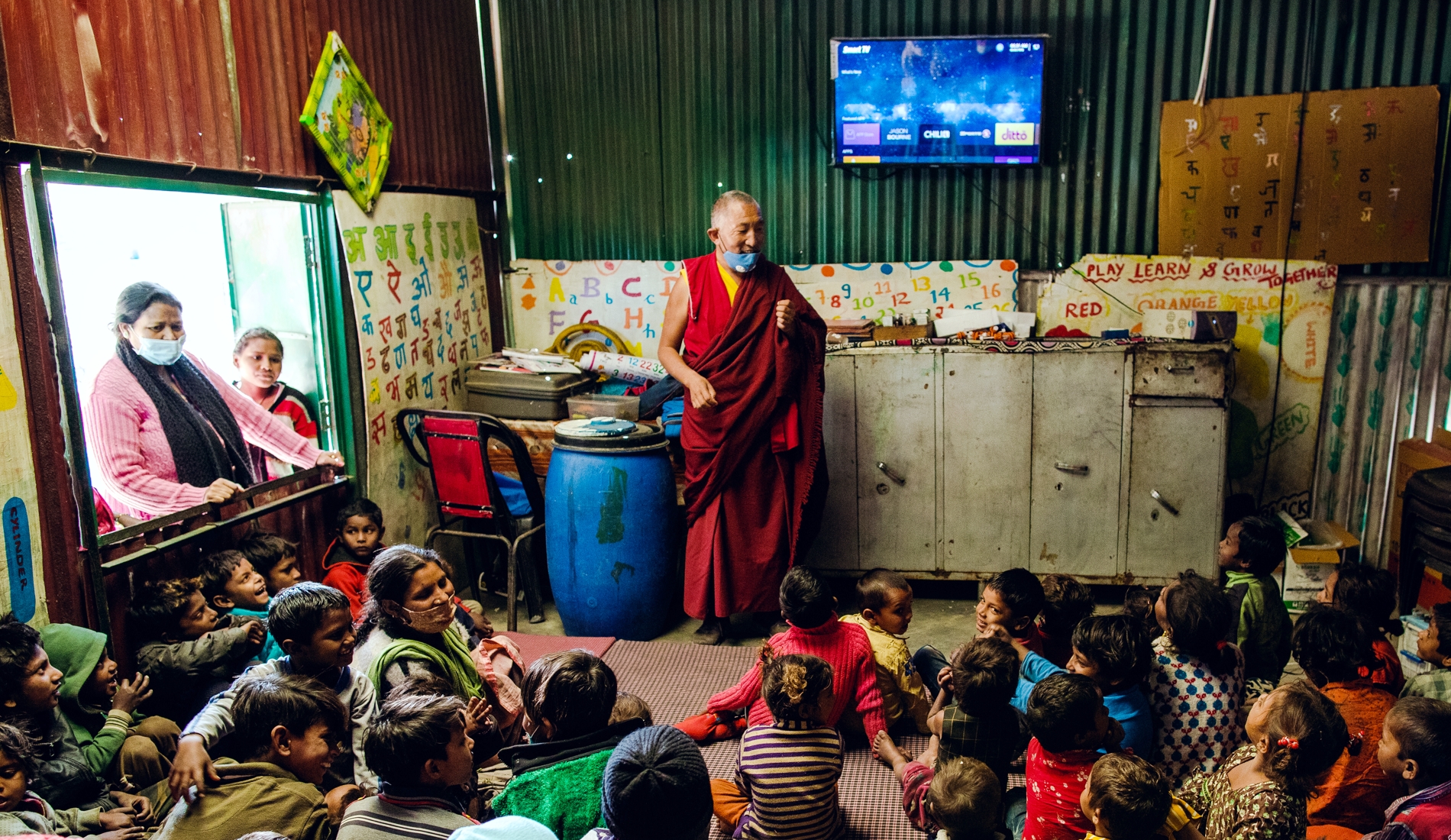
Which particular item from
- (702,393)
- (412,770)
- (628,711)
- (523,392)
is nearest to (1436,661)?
(628,711)

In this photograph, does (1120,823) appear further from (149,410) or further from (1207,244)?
(1207,244)

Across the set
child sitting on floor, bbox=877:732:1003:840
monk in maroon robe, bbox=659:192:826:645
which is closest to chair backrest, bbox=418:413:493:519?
monk in maroon robe, bbox=659:192:826:645

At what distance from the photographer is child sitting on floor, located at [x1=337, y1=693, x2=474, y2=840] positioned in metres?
2.04

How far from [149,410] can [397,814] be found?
237 centimetres

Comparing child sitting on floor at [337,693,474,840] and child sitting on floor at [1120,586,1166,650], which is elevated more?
child sitting on floor at [337,693,474,840]

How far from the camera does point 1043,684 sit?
236 cm

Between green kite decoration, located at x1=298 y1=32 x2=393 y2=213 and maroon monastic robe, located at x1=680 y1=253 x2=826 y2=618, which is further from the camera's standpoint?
maroon monastic robe, located at x1=680 y1=253 x2=826 y2=618

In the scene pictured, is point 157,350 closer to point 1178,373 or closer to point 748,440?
point 748,440

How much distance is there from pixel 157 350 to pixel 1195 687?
3.77 meters

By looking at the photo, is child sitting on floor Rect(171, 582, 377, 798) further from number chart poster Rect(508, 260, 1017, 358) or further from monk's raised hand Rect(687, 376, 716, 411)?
number chart poster Rect(508, 260, 1017, 358)

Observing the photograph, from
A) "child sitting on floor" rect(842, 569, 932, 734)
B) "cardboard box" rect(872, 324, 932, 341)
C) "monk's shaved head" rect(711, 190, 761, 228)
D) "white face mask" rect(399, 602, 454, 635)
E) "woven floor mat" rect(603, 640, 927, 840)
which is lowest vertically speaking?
"woven floor mat" rect(603, 640, 927, 840)

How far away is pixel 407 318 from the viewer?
4.99 meters

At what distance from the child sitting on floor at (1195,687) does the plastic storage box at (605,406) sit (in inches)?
119

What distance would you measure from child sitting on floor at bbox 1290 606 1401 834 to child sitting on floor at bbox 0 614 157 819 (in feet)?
10.6
